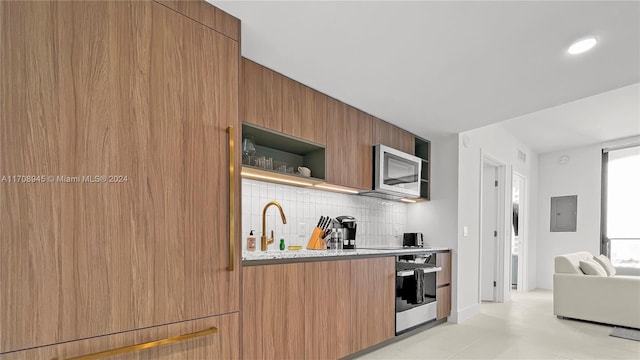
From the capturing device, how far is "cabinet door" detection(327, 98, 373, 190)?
3086 millimetres

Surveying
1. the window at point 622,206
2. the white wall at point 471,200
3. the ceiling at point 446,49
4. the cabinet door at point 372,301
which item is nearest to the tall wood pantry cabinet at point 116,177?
the ceiling at point 446,49

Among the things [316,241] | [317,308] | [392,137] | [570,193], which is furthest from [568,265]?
[317,308]

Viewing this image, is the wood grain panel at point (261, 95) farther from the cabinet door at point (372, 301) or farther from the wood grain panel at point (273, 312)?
the cabinet door at point (372, 301)

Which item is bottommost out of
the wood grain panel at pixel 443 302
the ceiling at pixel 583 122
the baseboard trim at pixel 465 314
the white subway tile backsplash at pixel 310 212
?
the baseboard trim at pixel 465 314

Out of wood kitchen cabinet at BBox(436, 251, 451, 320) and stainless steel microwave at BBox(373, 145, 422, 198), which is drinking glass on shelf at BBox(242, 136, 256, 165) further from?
wood kitchen cabinet at BBox(436, 251, 451, 320)

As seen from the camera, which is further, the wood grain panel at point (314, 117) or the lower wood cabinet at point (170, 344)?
the wood grain panel at point (314, 117)

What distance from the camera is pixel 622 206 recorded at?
637 centimetres

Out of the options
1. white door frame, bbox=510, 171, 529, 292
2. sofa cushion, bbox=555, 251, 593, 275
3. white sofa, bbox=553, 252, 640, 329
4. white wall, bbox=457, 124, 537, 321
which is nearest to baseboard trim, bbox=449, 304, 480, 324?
white wall, bbox=457, 124, 537, 321

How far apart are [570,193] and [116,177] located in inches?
303

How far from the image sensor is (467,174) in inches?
176

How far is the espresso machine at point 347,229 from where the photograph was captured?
3.38 m

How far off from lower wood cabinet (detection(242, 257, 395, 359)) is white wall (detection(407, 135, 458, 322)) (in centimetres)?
132

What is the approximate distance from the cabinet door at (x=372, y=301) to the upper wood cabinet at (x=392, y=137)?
1.23m

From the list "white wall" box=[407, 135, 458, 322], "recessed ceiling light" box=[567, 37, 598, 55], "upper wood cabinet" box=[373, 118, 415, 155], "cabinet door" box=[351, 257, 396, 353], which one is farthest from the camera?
"white wall" box=[407, 135, 458, 322]
